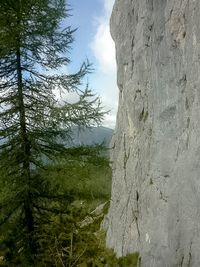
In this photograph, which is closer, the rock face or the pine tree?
the rock face

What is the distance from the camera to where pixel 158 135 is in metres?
8.67

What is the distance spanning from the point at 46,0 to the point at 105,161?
4.65 metres

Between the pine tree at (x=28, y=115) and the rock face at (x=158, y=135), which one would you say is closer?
the rock face at (x=158, y=135)

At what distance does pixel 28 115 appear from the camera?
35.7 feet

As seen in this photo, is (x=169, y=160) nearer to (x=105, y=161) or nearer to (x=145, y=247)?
(x=145, y=247)

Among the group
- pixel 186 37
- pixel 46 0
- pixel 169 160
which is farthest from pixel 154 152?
pixel 46 0

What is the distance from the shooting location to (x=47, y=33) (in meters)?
11.1

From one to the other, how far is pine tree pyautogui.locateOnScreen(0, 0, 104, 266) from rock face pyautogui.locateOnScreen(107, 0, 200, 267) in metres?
1.53

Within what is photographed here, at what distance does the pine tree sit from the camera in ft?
34.2

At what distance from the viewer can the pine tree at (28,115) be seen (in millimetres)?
10422

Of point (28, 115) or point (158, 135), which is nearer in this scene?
point (158, 135)

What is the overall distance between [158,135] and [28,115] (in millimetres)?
3854

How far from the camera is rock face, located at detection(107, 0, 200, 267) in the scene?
7160mm

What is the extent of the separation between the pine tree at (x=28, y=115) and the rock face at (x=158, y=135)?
153cm
